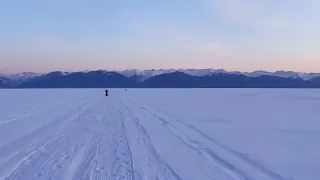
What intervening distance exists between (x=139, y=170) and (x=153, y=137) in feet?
12.8

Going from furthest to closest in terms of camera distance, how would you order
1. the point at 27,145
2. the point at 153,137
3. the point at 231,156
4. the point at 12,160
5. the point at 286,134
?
the point at 286,134 → the point at 153,137 → the point at 27,145 → the point at 231,156 → the point at 12,160

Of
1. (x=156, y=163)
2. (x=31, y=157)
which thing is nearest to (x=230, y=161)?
(x=156, y=163)

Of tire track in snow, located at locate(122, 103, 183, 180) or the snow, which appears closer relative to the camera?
tire track in snow, located at locate(122, 103, 183, 180)

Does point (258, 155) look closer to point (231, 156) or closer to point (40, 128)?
point (231, 156)

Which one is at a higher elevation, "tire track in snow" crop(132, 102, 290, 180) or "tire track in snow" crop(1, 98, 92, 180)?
"tire track in snow" crop(1, 98, 92, 180)

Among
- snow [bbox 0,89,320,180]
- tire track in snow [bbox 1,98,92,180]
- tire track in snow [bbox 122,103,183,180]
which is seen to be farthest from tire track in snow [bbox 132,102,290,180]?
tire track in snow [bbox 1,98,92,180]

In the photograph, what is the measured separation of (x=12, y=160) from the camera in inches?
281

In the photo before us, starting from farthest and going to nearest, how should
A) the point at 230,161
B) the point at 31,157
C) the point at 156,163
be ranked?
the point at 31,157 < the point at 230,161 < the point at 156,163

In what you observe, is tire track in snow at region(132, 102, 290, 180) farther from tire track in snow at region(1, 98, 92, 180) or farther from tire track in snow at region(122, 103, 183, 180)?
tire track in snow at region(1, 98, 92, 180)

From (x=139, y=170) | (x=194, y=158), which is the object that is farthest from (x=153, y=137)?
(x=139, y=170)

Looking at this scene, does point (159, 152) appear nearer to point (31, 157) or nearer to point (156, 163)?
point (156, 163)

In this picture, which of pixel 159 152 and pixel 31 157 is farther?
pixel 159 152

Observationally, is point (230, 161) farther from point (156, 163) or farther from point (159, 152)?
point (159, 152)

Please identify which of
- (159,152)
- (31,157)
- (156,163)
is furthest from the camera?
(159,152)
